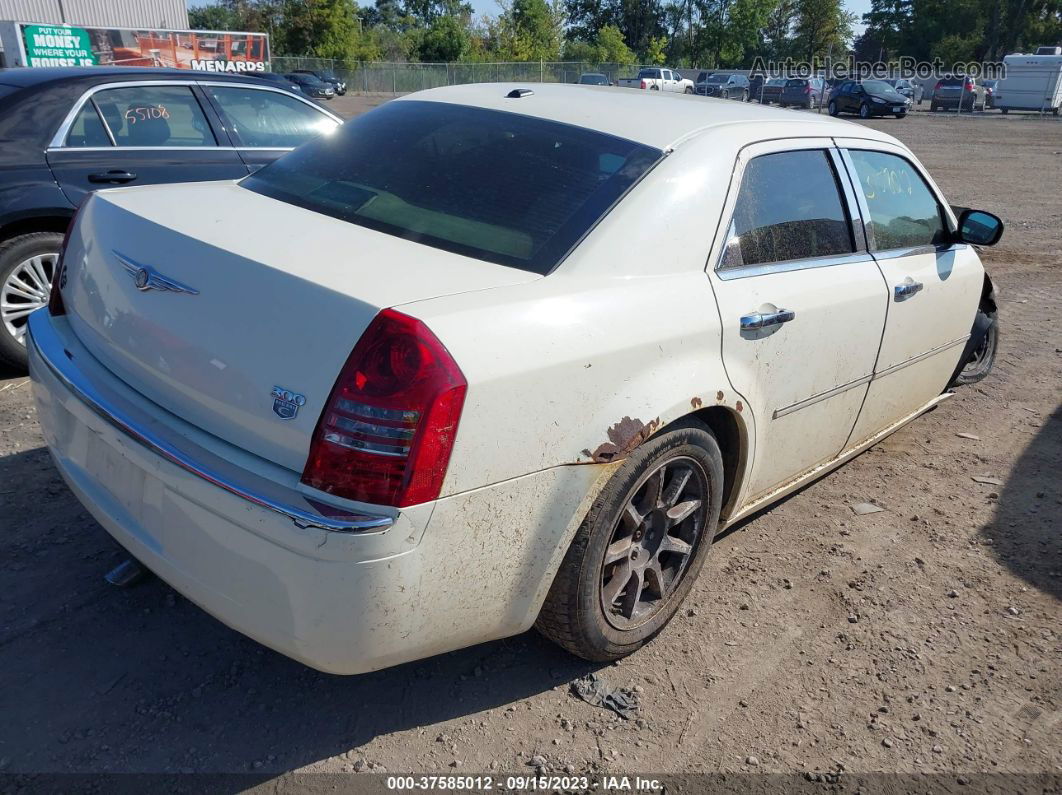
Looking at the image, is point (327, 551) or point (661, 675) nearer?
point (327, 551)

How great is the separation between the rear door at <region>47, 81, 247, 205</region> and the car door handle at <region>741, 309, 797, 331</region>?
3925 millimetres

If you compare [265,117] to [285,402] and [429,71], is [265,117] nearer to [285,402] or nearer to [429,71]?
[285,402]

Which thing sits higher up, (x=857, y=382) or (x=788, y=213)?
(x=788, y=213)

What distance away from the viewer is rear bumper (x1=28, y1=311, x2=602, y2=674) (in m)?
1.99

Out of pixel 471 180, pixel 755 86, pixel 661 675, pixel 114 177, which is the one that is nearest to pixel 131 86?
pixel 114 177

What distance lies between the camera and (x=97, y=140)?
200 inches

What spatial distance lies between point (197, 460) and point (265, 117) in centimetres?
446

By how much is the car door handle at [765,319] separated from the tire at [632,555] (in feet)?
1.23

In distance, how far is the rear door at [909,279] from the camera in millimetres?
3600

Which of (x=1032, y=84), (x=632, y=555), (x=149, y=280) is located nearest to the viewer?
(x=149, y=280)

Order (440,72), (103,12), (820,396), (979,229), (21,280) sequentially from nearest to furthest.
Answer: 1. (820,396)
2. (979,229)
3. (21,280)
4. (103,12)
5. (440,72)

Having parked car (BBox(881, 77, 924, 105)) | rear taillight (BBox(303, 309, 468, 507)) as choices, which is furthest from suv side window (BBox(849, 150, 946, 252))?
parked car (BBox(881, 77, 924, 105))

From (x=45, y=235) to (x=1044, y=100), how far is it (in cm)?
4487

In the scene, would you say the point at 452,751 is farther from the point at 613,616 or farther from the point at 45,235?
the point at 45,235
